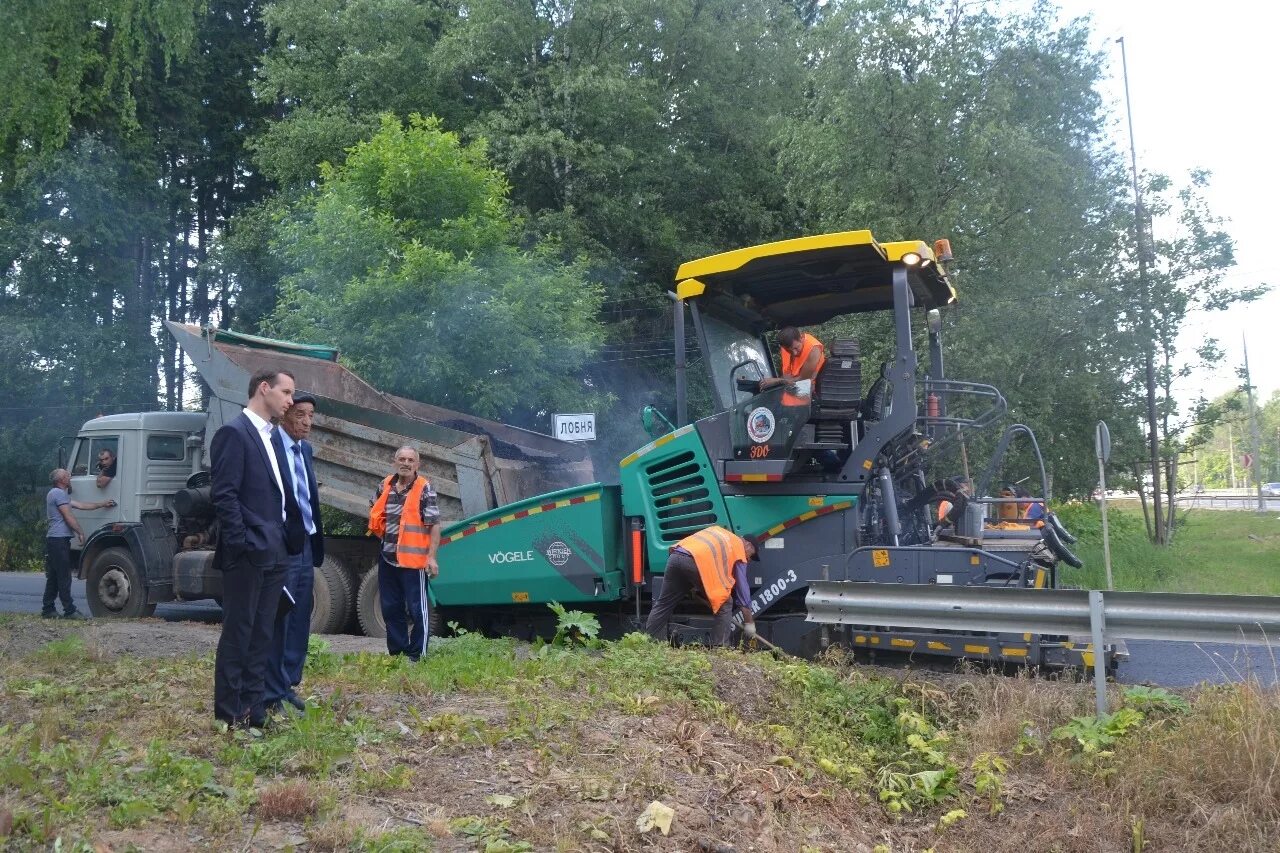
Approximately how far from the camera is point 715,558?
25.4 ft

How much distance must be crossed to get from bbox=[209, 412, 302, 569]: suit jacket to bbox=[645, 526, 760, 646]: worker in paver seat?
3.19 m

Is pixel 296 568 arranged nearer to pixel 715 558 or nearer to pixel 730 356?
pixel 715 558

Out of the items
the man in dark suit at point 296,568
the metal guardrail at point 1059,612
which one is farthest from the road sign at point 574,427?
the man in dark suit at point 296,568

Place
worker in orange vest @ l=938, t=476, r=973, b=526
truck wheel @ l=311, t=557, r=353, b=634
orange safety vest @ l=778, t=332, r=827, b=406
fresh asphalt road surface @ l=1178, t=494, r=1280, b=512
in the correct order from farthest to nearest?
fresh asphalt road surface @ l=1178, t=494, r=1280, b=512 → truck wheel @ l=311, t=557, r=353, b=634 → worker in orange vest @ l=938, t=476, r=973, b=526 → orange safety vest @ l=778, t=332, r=827, b=406

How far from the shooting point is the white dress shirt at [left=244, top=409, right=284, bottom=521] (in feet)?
17.0

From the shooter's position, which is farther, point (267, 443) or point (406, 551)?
point (406, 551)

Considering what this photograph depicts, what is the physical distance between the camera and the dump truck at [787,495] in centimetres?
795

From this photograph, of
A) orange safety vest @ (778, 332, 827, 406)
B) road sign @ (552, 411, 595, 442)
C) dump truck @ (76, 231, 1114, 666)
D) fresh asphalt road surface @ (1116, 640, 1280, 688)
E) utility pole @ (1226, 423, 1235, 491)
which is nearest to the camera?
fresh asphalt road surface @ (1116, 640, 1280, 688)

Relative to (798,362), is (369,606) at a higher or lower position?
lower

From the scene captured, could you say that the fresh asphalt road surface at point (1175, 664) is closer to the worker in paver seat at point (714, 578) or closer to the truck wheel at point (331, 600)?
the worker in paver seat at point (714, 578)

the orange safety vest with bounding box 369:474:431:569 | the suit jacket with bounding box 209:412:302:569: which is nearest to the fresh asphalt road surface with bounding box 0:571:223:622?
the orange safety vest with bounding box 369:474:431:569

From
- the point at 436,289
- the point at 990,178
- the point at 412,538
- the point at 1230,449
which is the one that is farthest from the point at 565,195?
the point at 1230,449

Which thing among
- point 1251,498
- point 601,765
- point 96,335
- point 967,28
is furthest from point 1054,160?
point 1251,498

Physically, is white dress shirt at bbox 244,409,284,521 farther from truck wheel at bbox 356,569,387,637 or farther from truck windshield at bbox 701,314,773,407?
truck wheel at bbox 356,569,387,637
